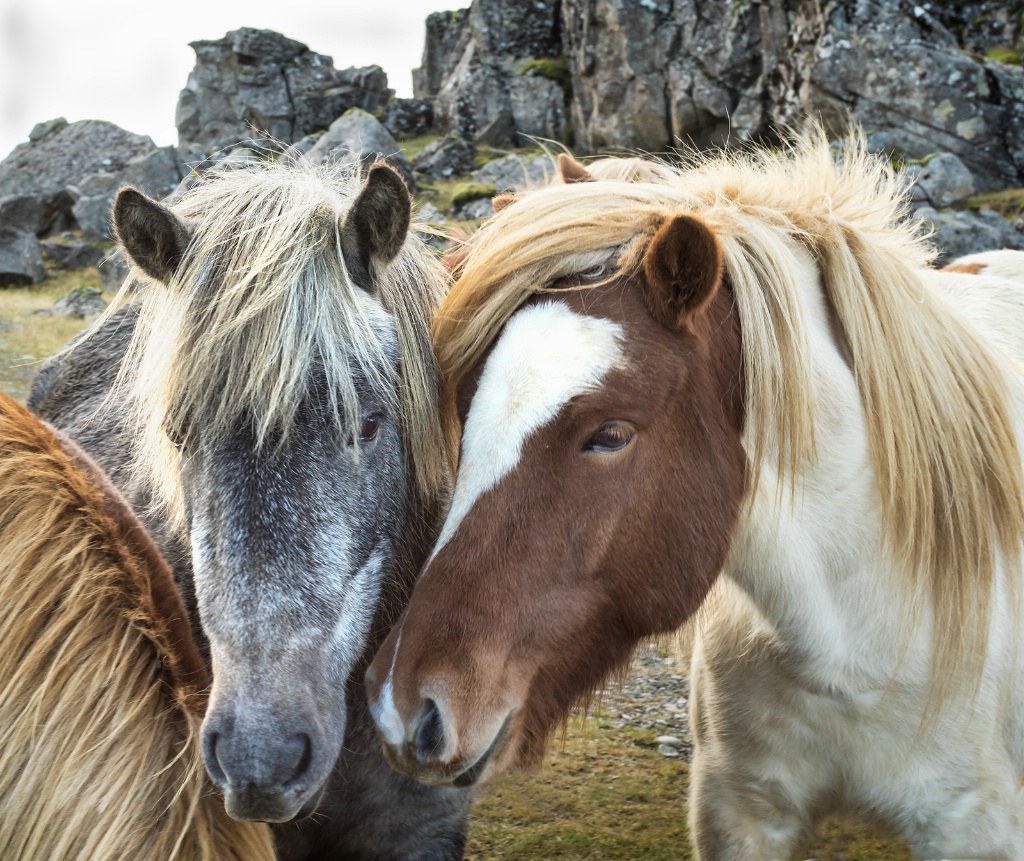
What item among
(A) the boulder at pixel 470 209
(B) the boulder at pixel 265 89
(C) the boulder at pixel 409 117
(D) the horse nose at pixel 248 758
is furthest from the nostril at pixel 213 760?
(B) the boulder at pixel 265 89

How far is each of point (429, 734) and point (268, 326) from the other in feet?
3.43

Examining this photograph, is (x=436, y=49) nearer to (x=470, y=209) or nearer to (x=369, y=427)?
(x=470, y=209)

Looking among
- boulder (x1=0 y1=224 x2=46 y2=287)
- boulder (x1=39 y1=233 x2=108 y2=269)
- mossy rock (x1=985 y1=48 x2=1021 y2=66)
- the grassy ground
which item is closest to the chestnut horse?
the grassy ground

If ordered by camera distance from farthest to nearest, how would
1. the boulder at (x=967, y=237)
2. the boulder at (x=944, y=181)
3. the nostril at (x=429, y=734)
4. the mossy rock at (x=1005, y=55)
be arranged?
the mossy rock at (x=1005, y=55) < the boulder at (x=944, y=181) < the boulder at (x=967, y=237) < the nostril at (x=429, y=734)

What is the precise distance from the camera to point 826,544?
7.39 feet

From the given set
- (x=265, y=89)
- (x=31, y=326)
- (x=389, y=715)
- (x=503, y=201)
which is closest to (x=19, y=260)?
(x=31, y=326)

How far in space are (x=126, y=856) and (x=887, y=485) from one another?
6.13 ft

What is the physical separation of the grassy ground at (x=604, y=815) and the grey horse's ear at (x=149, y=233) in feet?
7.72

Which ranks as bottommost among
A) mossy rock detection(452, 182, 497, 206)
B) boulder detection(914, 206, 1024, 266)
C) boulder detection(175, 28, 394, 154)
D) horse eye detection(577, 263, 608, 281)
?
mossy rock detection(452, 182, 497, 206)

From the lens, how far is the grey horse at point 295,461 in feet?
6.13

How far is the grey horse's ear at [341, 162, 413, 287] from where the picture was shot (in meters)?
2.21

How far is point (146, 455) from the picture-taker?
2605mm

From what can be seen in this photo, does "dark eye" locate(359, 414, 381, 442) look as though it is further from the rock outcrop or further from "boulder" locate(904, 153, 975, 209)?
the rock outcrop

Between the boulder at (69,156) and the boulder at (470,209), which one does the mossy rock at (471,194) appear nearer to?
the boulder at (470,209)
